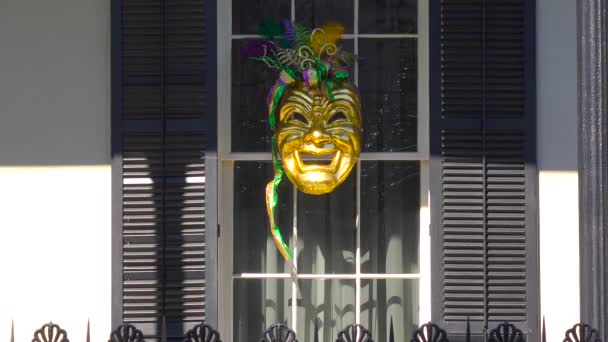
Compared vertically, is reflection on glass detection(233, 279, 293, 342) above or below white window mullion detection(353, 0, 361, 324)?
below

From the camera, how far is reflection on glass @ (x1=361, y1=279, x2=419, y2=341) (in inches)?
284

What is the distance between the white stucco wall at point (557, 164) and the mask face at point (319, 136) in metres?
0.91

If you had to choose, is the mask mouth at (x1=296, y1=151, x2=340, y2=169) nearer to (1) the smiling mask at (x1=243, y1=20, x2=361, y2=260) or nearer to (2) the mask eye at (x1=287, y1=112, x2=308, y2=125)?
(1) the smiling mask at (x1=243, y1=20, x2=361, y2=260)

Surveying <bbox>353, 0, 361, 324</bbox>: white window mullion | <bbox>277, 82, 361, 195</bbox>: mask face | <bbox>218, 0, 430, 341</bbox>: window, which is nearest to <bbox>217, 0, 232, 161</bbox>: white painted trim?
<bbox>218, 0, 430, 341</bbox>: window

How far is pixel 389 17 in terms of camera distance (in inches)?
285

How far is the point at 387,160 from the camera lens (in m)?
7.20

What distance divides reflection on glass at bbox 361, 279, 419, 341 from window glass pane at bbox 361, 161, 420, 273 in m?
0.07

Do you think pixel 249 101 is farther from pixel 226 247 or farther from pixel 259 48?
pixel 226 247

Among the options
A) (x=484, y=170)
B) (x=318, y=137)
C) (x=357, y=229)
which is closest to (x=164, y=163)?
(x=318, y=137)

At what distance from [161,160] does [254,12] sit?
90 cm

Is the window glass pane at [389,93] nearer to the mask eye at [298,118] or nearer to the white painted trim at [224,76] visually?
the mask eye at [298,118]

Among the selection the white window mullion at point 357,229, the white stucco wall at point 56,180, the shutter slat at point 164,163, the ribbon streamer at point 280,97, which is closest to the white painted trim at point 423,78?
the white window mullion at point 357,229

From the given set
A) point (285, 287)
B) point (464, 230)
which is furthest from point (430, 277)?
point (285, 287)

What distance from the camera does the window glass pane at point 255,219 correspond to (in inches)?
284
